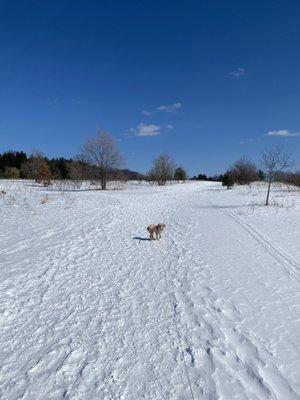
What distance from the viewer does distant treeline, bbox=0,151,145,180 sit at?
158 ft

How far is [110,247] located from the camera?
1138 centimetres

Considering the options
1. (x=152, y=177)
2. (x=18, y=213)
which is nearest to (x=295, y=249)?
(x=18, y=213)

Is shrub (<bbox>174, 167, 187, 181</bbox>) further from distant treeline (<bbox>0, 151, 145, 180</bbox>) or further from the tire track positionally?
the tire track

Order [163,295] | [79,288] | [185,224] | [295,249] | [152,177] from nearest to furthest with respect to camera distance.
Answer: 1. [163,295]
2. [79,288]
3. [295,249]
4. [185,224]
5. [152,177]

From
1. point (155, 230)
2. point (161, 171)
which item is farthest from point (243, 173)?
point (155, 230)

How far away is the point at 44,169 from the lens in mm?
47656

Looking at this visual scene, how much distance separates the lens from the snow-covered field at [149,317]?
440 cm

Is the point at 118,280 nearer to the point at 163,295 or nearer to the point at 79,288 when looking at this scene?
the point at 79,288

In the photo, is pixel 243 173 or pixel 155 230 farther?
pixel 243 173

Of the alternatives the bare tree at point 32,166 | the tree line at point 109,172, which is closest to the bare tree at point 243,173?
the tree line at point 109,172

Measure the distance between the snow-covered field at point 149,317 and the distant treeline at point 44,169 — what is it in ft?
119

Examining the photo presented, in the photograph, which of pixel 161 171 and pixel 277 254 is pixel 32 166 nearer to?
pixel 161 171

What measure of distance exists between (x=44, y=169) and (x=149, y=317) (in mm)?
44373

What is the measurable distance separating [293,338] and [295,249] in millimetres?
5637
